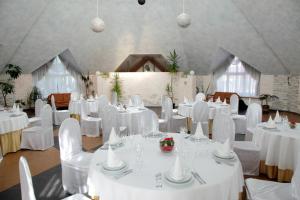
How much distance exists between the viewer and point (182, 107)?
661cm

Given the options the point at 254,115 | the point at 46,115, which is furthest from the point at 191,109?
the point at 46,115

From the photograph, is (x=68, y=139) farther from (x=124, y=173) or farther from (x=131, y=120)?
(x=131, y=120)

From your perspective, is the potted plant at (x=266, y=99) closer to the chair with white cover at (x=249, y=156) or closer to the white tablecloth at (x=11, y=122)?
the chair with white cover at (x=249, y=156)

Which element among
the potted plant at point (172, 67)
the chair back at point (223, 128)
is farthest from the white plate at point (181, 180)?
the potted plant at point (172, 67)

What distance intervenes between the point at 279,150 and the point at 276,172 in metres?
0.46

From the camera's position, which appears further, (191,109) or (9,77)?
(9,77)

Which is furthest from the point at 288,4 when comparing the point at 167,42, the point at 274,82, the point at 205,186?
the point at 205,186

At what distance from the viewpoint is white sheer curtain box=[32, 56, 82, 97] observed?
11.8 meters

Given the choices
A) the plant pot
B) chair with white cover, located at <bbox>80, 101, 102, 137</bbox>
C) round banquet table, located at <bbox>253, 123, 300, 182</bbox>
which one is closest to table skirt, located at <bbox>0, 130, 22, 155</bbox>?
chair with white cover, located at <bbox>80, 101, 102, 137</bbox>

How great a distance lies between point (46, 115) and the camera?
17.4ft

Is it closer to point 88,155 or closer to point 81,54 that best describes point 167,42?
point 81,54

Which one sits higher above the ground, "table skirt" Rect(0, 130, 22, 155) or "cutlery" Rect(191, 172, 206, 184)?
"cutlery" Rect(191, 172, 206, 184)

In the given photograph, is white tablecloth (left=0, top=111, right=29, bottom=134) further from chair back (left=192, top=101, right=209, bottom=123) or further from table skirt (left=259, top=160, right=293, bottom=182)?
table skirt (left=259, top=160, right=293, bottom=182)

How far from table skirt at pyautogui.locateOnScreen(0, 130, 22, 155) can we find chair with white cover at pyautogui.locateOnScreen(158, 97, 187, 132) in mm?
3483
